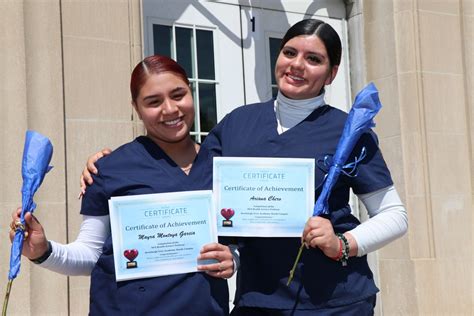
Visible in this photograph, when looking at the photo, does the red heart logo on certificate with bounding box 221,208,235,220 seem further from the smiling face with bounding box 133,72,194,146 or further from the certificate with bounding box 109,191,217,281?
the smiling face with bounding box 133,72,194,146

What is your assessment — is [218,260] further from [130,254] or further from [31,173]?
[31,173]

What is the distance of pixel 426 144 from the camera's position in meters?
5.30

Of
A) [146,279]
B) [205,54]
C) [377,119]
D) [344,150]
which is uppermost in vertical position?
[205,54]

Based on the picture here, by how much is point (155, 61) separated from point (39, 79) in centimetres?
207

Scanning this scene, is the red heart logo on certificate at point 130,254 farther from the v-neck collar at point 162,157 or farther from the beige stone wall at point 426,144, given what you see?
the beige stone wall at point 426,144

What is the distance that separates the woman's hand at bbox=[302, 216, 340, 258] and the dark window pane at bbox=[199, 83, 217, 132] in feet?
9.87

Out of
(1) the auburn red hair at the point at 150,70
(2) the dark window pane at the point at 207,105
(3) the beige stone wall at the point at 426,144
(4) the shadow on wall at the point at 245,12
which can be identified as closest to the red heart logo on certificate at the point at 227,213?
(1) the auburn red hair at the point at 150,70

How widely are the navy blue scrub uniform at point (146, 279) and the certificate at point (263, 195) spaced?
7 centimetres

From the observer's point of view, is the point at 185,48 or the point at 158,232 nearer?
the point at 158,232

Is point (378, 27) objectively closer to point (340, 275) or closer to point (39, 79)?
point (39, 79)

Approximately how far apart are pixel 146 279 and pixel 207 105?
122 inches

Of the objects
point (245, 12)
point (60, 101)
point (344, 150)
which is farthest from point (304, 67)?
point (245, 12)

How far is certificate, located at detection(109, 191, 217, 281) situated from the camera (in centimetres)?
205

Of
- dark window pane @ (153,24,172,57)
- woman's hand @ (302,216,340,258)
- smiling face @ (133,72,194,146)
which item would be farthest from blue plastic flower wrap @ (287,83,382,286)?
dark window pane @ (153,24,172,57)
